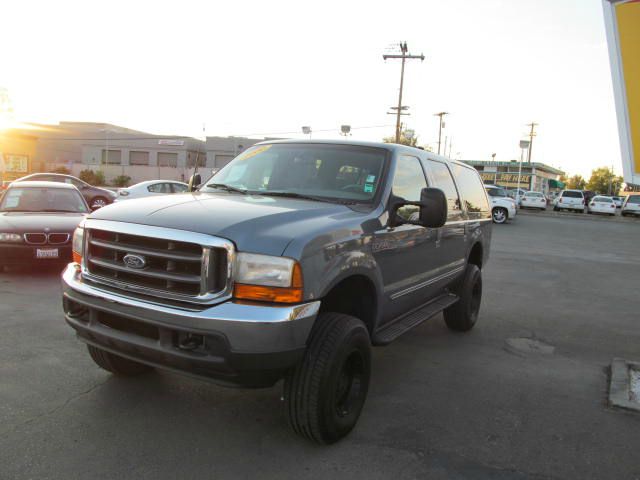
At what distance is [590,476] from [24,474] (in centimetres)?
324

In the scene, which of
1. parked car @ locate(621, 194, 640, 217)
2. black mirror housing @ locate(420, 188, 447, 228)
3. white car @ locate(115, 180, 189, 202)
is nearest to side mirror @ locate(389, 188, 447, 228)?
black mirror housing @ locate(420, 188, 447, 228)

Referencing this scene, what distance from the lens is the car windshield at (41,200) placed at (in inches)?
353

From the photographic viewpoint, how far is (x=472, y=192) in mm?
6332

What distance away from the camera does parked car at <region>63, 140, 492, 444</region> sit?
9.43ft

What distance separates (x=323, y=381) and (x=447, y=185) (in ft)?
9.98

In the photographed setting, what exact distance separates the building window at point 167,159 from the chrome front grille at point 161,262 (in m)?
72.8

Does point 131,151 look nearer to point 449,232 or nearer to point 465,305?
point 465,305

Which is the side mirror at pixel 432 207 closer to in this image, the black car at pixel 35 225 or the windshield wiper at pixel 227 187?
the windshield wiper at pixel 227 187

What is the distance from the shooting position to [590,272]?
11.5 m

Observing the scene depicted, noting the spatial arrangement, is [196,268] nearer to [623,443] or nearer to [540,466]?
[540,466]

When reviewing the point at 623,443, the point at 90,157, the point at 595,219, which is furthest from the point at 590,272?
the point at 90,157

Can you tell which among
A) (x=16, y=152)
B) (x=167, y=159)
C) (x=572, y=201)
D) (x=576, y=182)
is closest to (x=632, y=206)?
(x=572, y=201)

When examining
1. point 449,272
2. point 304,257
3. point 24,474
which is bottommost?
point 24,474

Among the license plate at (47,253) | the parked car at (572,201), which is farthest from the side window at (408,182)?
the parked car at (572,201)
